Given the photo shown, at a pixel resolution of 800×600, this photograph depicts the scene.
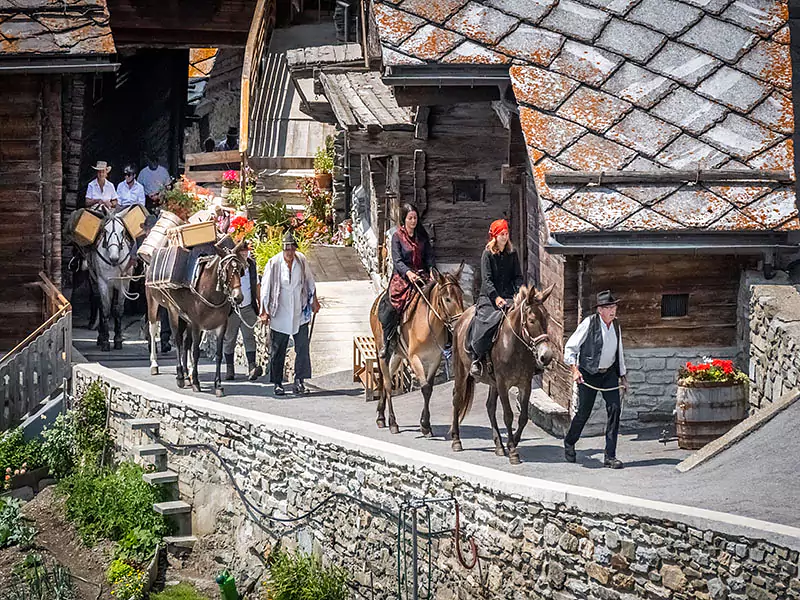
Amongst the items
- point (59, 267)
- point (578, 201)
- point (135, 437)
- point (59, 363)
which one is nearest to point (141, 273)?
point (59, 267)

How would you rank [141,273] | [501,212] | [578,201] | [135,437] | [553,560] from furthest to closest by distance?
1. [141,273]
2. [501,212]
3. [135,437]
4. [578,201]
5. [553,560]

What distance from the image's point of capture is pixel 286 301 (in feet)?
57.7

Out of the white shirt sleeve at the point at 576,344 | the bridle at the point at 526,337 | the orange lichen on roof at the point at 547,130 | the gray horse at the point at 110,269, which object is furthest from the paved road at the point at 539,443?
the orange lichen on roof at the point at 547,130

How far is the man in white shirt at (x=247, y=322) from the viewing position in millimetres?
18203

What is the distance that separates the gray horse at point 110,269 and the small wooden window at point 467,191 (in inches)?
197

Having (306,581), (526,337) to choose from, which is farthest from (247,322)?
(526,337)

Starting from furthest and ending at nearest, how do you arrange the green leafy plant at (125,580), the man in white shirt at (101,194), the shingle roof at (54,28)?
the man in white shirt at (101,194) → the shingle roof at (54,28) → the green leafy plant at (125,580)

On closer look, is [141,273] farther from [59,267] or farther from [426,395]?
[426,395]

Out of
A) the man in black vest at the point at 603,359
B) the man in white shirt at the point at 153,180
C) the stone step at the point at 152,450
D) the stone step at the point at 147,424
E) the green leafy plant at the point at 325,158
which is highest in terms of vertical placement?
the green leafy plant at the point at 325,158

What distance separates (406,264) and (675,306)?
9.06ft

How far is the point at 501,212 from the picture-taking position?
1931 centimetres

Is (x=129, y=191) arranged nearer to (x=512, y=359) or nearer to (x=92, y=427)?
(x=92, y=427)

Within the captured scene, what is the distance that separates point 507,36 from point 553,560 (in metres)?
6.62

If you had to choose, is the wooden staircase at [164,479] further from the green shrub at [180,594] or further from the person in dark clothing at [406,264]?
the person in dark clothing at [406,264]
